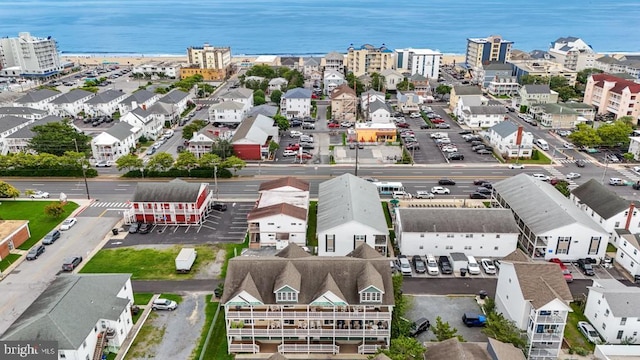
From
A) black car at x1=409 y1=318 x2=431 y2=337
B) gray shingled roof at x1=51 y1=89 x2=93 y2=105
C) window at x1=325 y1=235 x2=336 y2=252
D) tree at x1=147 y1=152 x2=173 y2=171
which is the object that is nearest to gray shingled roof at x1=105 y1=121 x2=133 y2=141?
tree at x1=147 y1=152 x2=173 y2=171

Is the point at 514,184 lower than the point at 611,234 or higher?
higher

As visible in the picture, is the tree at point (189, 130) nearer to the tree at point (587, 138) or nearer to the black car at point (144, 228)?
the black car at point (144, 228)

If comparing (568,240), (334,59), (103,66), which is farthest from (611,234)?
(103,66)

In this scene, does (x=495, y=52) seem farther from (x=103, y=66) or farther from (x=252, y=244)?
(x=103, y=66)

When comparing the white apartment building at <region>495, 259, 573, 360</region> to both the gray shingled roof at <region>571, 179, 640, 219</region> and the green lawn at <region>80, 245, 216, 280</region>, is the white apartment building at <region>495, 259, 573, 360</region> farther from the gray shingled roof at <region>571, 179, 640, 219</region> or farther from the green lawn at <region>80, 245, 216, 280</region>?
the green lawn at <region>80, 245, 216, 280</region>

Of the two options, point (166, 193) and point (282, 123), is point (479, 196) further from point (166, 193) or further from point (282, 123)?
point (282, 123)

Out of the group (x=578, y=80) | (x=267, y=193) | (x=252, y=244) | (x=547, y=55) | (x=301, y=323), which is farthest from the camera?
(x=547, y=55)

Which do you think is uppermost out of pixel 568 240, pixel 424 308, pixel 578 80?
pixel 578 80
